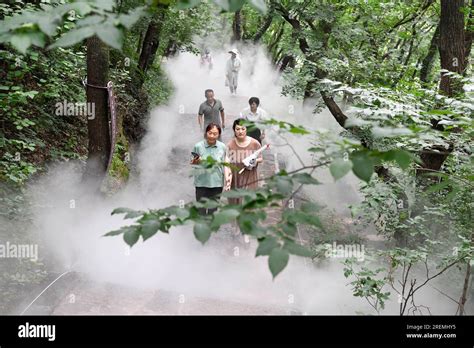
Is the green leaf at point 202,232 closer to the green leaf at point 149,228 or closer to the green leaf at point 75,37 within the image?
the green leaf at point 149,228

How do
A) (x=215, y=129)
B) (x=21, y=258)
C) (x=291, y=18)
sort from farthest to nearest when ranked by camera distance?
1. (x=291, y=18)
2. (x=215, y=129)
3. (x=21, y=258)

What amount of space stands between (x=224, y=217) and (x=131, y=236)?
45 cm

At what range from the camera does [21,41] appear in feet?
5.82

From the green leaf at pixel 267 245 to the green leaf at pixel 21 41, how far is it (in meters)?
1.17

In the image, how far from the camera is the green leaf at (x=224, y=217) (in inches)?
76.3

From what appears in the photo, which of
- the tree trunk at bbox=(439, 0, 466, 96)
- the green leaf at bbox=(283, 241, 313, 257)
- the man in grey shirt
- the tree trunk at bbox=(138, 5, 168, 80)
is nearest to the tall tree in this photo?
the tree trunk at bbox=(138, 5, 168, 80)

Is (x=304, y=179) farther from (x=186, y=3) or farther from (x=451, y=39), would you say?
(x=451, y=39)

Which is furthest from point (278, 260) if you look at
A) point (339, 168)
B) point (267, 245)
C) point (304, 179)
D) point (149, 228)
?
point (149, 228)

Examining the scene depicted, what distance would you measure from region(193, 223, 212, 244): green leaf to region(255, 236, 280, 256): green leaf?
→ 257 millimetres

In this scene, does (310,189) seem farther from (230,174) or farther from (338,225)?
(230,174)

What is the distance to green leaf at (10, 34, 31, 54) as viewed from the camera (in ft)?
5.74
